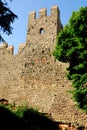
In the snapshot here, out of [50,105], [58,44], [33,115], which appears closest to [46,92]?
[50,105]

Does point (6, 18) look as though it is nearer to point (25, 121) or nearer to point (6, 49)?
point (25, 121)

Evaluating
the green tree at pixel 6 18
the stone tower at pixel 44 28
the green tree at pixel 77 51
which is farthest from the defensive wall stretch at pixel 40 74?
the green tree at pixel 6 18

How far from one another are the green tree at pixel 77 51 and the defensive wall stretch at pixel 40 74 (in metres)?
4.76

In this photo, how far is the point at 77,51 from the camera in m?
17.9

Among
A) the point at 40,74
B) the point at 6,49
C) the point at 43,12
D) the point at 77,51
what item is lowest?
the point at 40,74

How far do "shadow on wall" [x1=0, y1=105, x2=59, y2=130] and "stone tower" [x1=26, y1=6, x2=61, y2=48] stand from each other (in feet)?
20.3

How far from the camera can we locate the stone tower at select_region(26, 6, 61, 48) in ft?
82.1

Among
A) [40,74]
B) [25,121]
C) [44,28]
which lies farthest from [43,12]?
[25,121]

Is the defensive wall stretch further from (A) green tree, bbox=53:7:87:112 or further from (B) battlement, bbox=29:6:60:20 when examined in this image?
(A) green tree, bbox=53:7:87:112

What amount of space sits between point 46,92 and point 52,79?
3.43ft

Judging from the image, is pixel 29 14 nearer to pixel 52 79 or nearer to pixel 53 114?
pixel 52 79

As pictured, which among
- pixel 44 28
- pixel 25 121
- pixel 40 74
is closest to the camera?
pixel 25 121

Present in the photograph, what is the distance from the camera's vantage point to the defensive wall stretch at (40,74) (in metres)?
23.1

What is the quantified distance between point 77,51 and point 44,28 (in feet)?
26.8
